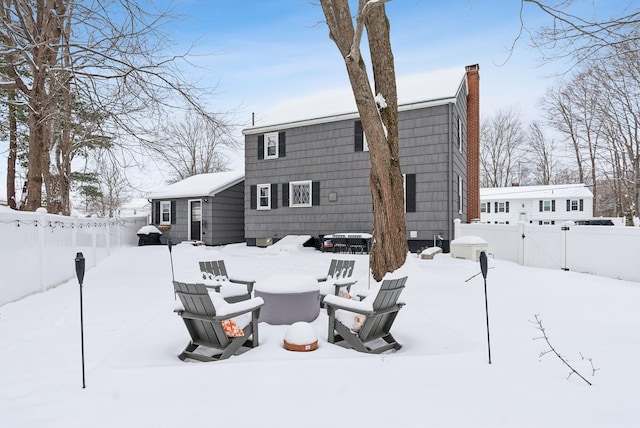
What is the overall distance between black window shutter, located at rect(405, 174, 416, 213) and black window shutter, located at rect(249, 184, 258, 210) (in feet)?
24.3

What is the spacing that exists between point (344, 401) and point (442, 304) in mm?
3628

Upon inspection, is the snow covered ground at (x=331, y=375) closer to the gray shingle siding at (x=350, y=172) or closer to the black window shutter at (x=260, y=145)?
the gray shingle siding at (x=350, y=172)

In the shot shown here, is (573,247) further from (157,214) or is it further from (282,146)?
(157,214)

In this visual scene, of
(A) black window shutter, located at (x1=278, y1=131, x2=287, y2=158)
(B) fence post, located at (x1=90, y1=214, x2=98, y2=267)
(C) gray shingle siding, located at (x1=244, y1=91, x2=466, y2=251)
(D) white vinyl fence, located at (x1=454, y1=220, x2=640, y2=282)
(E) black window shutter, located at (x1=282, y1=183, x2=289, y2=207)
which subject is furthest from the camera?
(A) black window shutter, located at (x1=278, y1=131, x2=287, y2=158)

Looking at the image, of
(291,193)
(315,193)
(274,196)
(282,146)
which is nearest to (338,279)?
(315,193)

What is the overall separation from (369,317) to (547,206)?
124 ft

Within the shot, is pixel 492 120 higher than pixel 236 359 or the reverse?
higher

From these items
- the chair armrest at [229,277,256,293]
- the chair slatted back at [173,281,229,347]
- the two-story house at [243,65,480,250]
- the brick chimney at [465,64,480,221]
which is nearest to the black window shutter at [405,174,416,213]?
the two-story house at [243,65,480,250]

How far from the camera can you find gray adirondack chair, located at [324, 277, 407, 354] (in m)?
3.90

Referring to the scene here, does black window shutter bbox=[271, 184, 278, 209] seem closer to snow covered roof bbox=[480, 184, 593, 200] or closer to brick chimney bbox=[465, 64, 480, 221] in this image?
brick chimney bbox=[465, 64, 480, 221]

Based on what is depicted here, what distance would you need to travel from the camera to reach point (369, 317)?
12.8ft

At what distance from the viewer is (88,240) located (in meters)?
11.0

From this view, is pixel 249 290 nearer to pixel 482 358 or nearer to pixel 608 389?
pixel 482 358

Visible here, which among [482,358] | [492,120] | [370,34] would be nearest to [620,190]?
[492,120]
